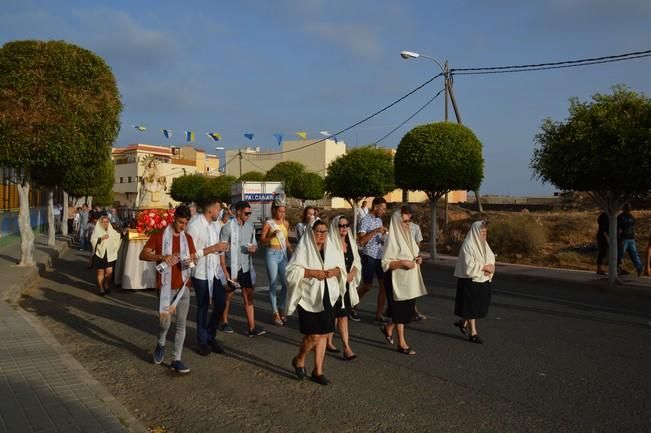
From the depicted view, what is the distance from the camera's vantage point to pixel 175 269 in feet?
19.4

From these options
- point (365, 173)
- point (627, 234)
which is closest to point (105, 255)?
point (627, 234)

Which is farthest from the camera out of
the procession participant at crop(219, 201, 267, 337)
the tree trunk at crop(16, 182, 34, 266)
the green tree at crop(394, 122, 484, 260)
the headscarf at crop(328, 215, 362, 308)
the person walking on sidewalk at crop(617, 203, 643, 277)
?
the green tree at crop(394, 122, 484, 260)

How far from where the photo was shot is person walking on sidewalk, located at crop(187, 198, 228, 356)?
6277 millimetres

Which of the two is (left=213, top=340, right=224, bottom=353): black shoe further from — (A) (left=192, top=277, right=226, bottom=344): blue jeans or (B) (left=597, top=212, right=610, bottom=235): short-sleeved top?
(B) (left=597, top=212, right=610, bottom=235): short-sleeved top

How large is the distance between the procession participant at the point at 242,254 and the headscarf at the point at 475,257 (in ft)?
8.97

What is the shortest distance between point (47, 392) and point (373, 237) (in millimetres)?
4829

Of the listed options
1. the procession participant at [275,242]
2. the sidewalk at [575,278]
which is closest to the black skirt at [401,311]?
the procession participant at [275,242]

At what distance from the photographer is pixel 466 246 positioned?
288 inches

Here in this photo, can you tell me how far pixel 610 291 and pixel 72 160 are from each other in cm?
1251

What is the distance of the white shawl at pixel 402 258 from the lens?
671 centimetres

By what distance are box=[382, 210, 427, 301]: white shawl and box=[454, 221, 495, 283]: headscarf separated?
0.70m

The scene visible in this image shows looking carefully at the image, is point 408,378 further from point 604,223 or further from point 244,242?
point 604,223

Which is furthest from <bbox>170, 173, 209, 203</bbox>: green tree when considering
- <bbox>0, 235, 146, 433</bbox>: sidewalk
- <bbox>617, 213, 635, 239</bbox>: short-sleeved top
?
<bbox>0, 235, 146, 433</bbox>: sidewalk

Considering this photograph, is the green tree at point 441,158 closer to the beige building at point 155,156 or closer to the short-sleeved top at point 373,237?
the short-sleeved top at point 373,237
